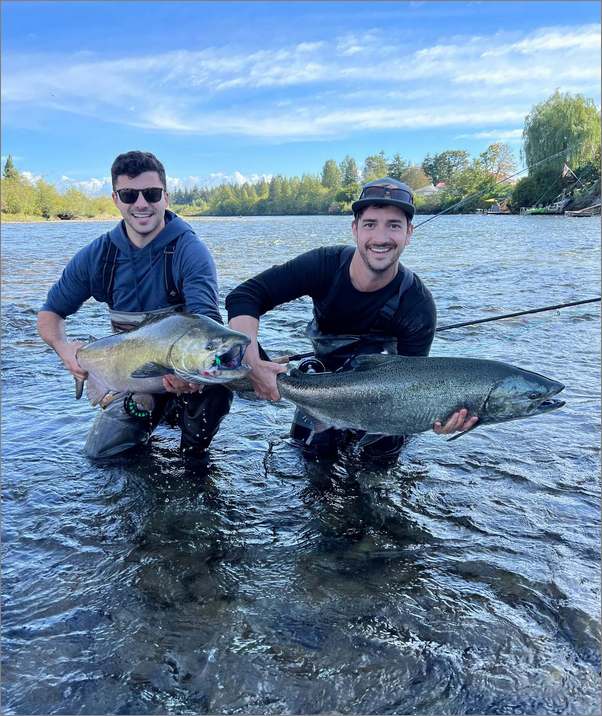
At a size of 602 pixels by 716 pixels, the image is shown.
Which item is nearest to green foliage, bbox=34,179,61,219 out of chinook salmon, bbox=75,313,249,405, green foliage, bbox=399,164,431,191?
green foliage, bbox=399,164,431,191

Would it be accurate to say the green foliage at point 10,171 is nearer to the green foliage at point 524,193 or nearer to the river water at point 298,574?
the green foliage at point 524,193

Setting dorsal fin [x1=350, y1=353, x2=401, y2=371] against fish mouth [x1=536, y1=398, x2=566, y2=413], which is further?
dorsal fin [x1=350, y1=353, x2=401, y2=371]

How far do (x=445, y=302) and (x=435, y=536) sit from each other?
900 cm

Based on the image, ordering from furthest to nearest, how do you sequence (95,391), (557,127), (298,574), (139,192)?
1. (557,127)
2. (139,192)
3. (95,391)
4. (298,574)

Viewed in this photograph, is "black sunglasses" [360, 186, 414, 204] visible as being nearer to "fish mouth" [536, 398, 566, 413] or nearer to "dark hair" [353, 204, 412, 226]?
"dark hair" [353, 204, 412, 226]

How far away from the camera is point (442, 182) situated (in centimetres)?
12988

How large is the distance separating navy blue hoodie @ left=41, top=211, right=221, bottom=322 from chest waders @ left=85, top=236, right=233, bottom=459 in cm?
5

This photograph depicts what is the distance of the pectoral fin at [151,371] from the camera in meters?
3.45

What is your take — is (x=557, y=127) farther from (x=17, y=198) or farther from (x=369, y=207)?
(x=17, y=198)

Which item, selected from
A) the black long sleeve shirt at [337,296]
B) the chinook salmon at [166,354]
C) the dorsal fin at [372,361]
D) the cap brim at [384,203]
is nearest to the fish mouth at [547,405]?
the dorsal fin at [372,361]

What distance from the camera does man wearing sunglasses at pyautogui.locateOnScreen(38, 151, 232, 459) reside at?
431cm

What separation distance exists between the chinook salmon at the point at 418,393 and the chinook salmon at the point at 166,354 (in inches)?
29.3

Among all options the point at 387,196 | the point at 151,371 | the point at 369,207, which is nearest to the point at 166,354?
the point at 151,371

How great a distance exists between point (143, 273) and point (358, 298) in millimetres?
1730
